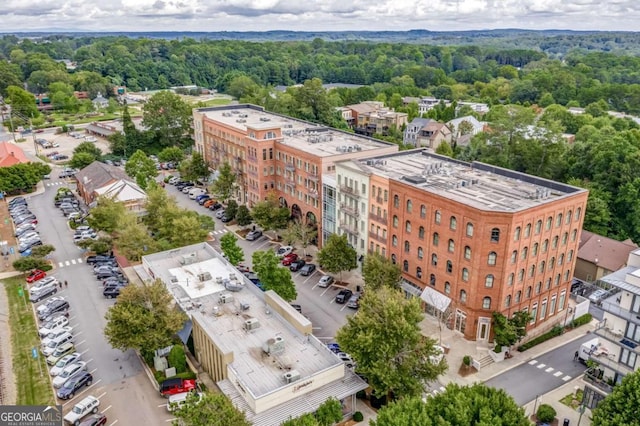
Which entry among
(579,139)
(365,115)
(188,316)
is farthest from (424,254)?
(365,115)

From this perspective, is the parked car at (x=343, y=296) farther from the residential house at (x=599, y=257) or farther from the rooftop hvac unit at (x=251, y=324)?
the residential house at (x=599, y=257)

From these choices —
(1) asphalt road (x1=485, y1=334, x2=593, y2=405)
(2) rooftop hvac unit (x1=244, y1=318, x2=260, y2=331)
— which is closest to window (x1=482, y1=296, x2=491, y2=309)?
(1) asphalt road (x1=485, y1=334, x2=593, y2=405)

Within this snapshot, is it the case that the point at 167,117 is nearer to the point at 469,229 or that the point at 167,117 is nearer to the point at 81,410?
the point at 81,410

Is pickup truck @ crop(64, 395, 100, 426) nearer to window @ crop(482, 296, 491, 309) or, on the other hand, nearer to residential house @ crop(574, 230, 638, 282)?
window @ crop(482, 296, 491, 309)

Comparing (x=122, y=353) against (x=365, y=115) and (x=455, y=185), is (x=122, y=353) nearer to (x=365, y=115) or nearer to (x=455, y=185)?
(x=455, y=185)

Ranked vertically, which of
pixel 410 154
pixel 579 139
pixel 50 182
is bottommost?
Result: pixel 50 182

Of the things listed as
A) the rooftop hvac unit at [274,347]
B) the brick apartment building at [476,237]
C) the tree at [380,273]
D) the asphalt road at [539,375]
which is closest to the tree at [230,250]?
the tree at [380,273]
